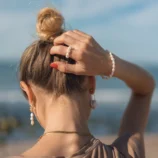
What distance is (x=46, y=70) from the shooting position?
1657mm

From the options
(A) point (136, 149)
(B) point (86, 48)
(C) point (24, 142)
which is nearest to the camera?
(B) point (86, 48)

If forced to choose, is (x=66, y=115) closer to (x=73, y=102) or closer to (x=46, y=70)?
(x=73, y=102)

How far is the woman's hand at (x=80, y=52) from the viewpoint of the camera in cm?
163

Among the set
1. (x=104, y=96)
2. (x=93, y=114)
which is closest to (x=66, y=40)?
(x=93, y=114)

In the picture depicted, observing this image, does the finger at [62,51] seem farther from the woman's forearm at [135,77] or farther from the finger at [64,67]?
the woman's forearm at [135,77]

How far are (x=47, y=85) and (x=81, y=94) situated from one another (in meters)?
0.11

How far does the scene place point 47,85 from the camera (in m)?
1.67

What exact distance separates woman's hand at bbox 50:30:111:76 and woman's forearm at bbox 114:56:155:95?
0.12 m

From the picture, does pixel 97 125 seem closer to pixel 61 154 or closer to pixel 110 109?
pixel 110 109

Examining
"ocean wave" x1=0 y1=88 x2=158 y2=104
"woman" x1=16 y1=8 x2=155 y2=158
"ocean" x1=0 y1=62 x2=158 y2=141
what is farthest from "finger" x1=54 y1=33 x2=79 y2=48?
"ocean wave" x1=0 y1=88 x2=158 y2=104

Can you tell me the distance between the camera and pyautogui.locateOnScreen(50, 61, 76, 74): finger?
5.35 ft

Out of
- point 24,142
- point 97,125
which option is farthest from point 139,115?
point 97,125

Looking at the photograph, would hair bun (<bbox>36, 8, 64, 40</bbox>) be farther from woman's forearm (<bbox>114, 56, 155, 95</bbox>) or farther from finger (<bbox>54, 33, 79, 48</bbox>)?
woman's forearm (<bbox>114, 56, 155, 95</bbox>)

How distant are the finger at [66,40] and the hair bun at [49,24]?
0.28 ft
